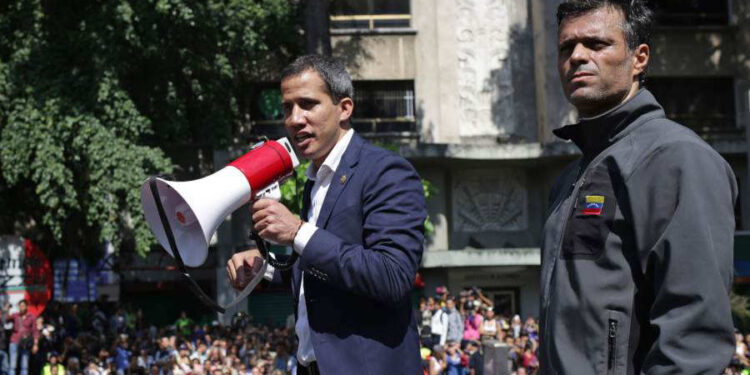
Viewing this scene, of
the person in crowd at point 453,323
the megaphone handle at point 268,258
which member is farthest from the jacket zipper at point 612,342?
the person in crowd at point 453,323

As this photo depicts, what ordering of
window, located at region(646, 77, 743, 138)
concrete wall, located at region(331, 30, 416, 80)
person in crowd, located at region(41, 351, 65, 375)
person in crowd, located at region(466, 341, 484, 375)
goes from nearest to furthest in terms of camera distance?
person in crowd, located at region(466, 341, 484, 375), person in crowd, located at region(41, 351, 65, 375), concrete wall, located at region(331, 30, 416, 80), window, located at region(646, 77, 743, 138)

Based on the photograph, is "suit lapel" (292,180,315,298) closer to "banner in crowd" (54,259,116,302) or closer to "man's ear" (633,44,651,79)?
"man's ear" (633,44,651,79)

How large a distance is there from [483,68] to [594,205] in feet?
83.7

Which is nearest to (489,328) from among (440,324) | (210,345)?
(440,324)

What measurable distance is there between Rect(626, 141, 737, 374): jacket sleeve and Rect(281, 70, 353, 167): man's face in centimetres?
161

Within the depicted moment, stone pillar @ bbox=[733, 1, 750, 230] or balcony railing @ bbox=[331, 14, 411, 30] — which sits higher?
balcony railing @ bbox=[331, 14, 411, 30]

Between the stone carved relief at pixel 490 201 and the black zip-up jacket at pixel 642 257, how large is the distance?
2537 cm

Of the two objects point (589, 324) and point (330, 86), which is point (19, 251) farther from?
point (589, 324)

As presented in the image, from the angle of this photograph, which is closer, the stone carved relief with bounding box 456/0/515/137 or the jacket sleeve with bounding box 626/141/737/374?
the jacket sleeve with bounding box 626/141/737/374

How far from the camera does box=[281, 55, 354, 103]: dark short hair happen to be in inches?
158

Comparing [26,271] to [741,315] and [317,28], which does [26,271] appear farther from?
[741,315]

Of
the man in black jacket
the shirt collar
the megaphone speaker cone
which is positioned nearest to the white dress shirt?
the shirt collar

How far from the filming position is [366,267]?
3510 millimetres

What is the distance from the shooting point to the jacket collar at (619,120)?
111 inches
